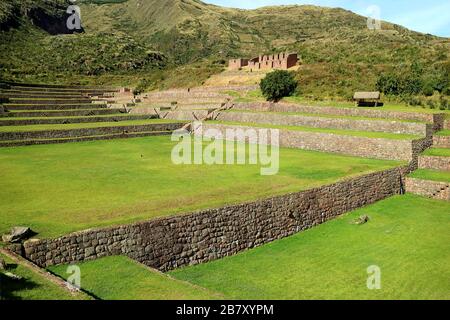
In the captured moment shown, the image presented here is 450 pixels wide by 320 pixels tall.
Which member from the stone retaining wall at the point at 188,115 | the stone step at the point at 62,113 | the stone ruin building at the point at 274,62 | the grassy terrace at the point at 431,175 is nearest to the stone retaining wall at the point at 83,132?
the stone retaining wall at the point at 188,115

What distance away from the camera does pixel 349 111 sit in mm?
26438

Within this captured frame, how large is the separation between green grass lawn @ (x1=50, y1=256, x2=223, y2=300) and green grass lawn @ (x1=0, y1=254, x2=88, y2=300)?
70cm

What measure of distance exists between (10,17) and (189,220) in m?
79.3

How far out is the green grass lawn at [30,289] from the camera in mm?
6676

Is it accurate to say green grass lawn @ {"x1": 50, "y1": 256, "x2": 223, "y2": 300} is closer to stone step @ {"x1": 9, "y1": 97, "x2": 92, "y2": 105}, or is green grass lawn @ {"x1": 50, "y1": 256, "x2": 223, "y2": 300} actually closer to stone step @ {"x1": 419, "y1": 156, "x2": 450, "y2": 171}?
stone step @ {"x1": 419, "y1": 156, "x2": 450, "y2": 171}

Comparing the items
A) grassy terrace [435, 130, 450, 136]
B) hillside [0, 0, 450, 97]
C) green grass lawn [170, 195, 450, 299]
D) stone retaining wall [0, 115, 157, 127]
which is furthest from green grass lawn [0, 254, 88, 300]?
hillside [0, 0, 450, 97]

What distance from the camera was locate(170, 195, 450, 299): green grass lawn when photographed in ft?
30.8

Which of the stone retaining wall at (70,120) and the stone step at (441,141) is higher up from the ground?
the stone retaining wall at (70,120)

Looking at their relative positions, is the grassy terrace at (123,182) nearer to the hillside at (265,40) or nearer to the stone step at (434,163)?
the stone step at (434,163)

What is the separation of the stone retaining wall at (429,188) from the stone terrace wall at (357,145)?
1366mm

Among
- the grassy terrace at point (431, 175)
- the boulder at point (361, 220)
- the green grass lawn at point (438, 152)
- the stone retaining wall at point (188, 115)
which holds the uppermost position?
the stone retaining wall at point (188, 115)

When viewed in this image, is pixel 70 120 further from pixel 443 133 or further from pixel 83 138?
pixel 443 133

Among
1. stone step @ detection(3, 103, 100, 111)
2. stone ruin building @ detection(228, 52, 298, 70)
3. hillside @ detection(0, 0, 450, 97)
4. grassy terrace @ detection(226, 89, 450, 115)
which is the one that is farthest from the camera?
stone ruin building @ detection(228, 52, 298, 70)

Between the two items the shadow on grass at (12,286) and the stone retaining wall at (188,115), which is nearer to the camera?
the shadow on grass at (12,286)
